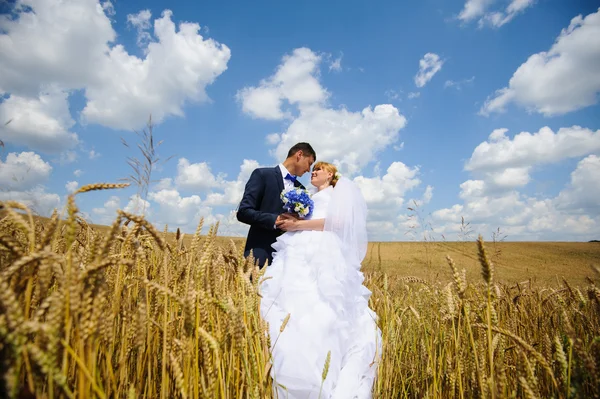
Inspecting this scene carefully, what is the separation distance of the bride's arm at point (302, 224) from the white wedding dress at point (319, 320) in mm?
154

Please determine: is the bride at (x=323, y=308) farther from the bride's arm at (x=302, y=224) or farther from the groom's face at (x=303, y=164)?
the groom's face at (x=303, y=164)

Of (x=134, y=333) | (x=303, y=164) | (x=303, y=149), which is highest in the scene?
(x=303, y=149)

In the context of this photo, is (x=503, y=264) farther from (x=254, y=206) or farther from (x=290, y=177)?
(x=254, y=206)

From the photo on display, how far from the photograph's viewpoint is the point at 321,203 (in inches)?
185

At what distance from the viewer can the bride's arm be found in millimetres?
4133

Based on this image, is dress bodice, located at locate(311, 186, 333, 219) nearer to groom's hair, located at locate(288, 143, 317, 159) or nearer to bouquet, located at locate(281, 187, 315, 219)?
bouquet, located at locate(281, 187, 315, 219)

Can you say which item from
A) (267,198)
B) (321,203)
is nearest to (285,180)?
(267,198)

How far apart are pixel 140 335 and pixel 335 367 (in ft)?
6.87

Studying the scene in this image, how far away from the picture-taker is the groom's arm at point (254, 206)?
173 inches

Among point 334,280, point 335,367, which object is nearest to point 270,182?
point 334,280

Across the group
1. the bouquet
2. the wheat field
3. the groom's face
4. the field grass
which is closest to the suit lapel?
the groom's face

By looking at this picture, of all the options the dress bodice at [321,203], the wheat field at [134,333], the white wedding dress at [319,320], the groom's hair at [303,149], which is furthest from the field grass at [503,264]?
the wheat field at [134,333]

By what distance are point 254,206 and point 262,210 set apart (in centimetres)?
19

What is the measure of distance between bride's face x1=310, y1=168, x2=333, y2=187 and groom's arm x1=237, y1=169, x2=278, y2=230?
39.6 inches
